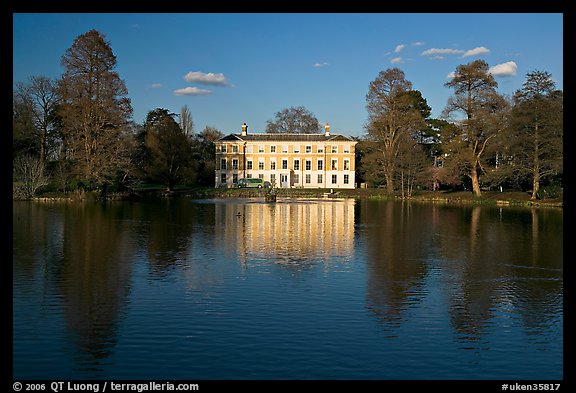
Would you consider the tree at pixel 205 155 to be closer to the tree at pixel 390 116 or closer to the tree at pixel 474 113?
the tree at pixel 390 116

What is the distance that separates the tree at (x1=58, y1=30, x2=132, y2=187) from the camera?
42.6 metres

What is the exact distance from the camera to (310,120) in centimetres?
9406

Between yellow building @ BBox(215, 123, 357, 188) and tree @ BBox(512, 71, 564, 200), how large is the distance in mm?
30272

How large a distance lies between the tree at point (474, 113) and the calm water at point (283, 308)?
28952 millimetres

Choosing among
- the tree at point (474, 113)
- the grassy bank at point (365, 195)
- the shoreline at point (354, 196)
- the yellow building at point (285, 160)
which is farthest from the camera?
the yellow building at point (285, 160)

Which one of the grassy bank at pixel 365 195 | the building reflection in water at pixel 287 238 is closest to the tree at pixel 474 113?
the grassy bank at pixel 365 195

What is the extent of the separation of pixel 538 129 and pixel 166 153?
123 ft

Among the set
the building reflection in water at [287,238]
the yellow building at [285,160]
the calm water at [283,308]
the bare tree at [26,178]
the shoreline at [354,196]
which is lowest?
the calm water at [283,308]

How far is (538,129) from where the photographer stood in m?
42.4

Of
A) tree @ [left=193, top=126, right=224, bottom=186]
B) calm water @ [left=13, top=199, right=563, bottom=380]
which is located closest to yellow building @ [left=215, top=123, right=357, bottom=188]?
tree @ [left=193, top=126, right=224, bottom=186]

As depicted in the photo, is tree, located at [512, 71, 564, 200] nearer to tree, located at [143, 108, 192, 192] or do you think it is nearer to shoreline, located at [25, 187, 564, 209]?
shoreline, located at [25, 187, 564, 209]

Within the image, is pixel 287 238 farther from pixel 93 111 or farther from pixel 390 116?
pixel 390 116

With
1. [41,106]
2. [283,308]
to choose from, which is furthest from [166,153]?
[283,308]

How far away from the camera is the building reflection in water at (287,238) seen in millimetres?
15961
